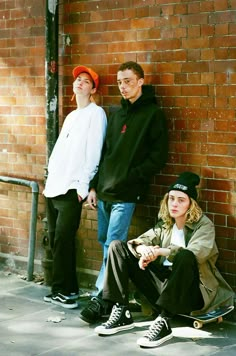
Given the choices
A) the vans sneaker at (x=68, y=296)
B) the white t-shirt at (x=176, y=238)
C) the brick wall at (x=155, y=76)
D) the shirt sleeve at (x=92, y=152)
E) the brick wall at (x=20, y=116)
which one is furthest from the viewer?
the brick wall at (x=20, y=116)

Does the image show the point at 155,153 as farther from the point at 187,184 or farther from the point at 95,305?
the point at 95,305

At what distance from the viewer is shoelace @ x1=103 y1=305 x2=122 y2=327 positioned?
6227 mm

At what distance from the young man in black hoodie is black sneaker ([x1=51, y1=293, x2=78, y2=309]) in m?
0.33

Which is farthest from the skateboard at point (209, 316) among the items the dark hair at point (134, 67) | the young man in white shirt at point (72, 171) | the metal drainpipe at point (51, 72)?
the metal drainpipe at point (51, 72)

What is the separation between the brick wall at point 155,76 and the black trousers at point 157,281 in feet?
2.05

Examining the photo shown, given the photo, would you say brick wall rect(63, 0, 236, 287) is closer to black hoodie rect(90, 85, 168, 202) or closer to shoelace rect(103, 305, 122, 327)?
black hoodie rect(90, 85, 168, 202)

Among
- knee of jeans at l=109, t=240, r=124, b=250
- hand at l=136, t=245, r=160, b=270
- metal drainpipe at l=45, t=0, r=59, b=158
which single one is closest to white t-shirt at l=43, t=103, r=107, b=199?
metal drainpipe at l=45, t=0, r=59, b=158

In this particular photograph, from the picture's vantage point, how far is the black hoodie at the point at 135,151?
21.7ft

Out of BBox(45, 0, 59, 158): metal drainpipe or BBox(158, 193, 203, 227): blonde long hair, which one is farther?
BBox(45, 0, 59, 158): metal drainpipe

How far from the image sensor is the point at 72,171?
6.99 metres

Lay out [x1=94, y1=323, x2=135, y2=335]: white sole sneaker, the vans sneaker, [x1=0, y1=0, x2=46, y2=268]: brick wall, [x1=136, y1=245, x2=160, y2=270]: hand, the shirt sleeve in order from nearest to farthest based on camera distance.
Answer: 1. [x1=136, y1=245, x2=160, y2=270]: hand
2. [x1=94, y1=323, x2=135, y2=335]: white sole sneaker
3. the shirt sleeve
4. the vans sneaker
5. [x1=0, y1=0, x2=46, y2=268]: brick wall

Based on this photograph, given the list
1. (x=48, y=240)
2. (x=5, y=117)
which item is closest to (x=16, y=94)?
(x=5, y=117)

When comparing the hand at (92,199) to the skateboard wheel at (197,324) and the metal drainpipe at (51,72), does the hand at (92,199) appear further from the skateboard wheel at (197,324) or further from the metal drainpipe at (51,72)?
the skateboard wheel at (197,324)

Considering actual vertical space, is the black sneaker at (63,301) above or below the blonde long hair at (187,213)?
below
